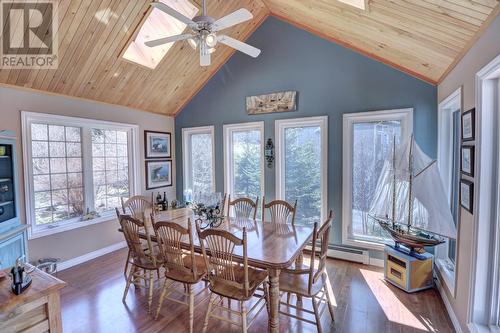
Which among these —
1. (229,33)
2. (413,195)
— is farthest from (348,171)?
(229,33)

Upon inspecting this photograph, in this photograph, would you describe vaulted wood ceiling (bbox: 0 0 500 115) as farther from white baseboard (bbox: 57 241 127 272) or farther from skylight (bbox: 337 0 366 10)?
white baseboard (bbox: 57 241 127 272)

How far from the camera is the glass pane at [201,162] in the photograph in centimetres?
513

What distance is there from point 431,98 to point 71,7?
445cm

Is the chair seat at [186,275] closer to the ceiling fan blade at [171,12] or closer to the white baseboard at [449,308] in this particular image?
the ceiling fan blade at [171,12]

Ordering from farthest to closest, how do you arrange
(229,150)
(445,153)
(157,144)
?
(157,144) < (229,150) < (445,153)

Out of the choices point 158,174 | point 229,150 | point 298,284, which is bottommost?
point 298,284

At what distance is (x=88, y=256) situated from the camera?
3930 mm

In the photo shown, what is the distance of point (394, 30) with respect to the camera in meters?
2.43

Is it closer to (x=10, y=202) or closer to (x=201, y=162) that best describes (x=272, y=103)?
(x=201, y=162)

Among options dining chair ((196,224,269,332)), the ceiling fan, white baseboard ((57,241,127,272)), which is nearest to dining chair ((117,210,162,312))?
dining chair ((196,224,269,332))

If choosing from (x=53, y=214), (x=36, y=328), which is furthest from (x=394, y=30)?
(x=53, y=214)

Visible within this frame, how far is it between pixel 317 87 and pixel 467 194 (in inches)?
98.3

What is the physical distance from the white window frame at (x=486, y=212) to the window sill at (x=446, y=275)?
21.6 inches

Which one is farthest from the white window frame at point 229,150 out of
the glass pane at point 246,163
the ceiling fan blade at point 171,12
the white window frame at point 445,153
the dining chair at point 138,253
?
the white window frame at point 445,153
